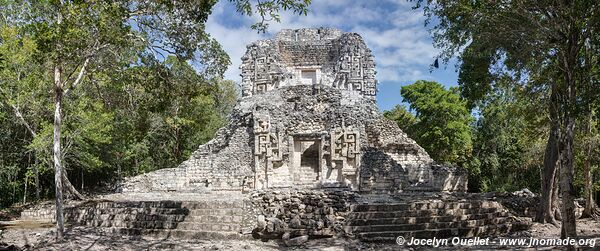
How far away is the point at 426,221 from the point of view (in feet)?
27.4

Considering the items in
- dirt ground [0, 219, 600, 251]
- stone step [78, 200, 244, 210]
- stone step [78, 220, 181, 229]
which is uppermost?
stone step [78, 200, 244, 210]

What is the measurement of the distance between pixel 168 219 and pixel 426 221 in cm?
530

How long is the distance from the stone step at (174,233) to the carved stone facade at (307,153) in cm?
583

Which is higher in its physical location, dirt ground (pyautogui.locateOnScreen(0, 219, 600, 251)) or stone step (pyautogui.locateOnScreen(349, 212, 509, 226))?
stone step (pyautogui.locateOnScreen(349, 212, 509, 226))

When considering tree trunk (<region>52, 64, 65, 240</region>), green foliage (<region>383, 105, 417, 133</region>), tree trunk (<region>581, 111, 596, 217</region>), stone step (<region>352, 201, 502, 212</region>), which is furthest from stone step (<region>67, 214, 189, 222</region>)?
green foliage (<region>383, 105, 417, 133</region>)

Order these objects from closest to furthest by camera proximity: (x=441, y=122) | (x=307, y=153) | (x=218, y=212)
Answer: (x=218, y=212)
(x=307, y=153)
(x=441, y=122)

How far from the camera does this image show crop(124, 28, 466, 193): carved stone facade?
14.6 metres

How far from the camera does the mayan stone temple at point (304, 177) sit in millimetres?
8258

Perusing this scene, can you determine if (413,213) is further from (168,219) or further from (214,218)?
(168,219)

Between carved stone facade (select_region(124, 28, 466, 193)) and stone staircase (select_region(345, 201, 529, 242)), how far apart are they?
16.8ft

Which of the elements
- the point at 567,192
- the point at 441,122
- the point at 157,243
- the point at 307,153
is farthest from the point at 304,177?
the point at 567,192

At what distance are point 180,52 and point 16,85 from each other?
7072 mm

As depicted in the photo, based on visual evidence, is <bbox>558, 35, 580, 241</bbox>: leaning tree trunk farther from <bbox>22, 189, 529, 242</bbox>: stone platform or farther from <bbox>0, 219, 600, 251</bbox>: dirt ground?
<bbox>22, 189, 529, 242</bbox>: stone platform

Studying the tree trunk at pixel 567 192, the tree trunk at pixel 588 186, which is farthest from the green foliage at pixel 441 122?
the tree trunk at pixel 567 192
